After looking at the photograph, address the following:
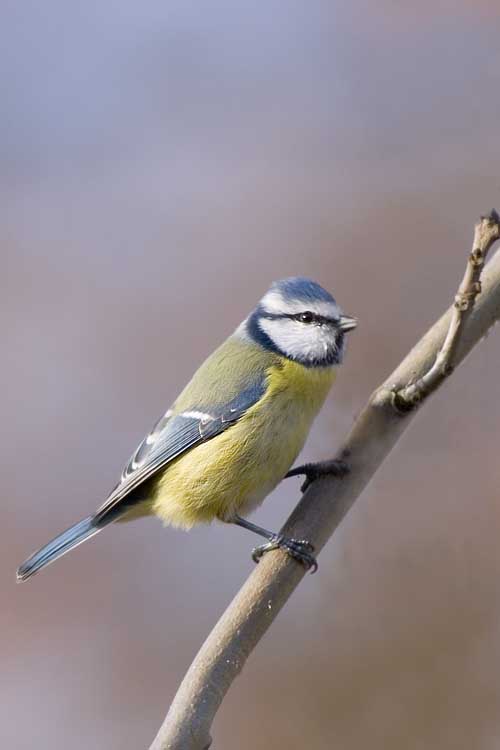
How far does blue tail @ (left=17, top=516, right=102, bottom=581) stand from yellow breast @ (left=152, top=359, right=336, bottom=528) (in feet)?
0.46

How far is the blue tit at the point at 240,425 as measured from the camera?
1435 mm

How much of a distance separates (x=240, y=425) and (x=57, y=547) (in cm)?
31

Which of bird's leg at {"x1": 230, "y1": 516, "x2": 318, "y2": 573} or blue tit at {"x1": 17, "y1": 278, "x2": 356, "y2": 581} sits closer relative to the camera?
bird's leg at {"x1": 230, "y1": 516, "x2": 318, "y2": 573}

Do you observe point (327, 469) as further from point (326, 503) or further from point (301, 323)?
point (301, 323)

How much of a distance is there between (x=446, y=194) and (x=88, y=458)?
0.67 metres

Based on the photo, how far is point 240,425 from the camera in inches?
57.4

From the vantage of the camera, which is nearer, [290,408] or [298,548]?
[298,548]

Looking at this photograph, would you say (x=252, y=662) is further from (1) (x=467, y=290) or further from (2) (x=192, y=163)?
(2) (x=192, y=163)

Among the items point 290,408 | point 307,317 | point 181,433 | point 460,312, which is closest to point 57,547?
point 181,433

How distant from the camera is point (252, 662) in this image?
129cm

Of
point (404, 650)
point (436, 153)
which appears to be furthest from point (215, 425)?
point (436, 153)

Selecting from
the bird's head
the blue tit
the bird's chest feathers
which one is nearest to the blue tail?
the blue tit

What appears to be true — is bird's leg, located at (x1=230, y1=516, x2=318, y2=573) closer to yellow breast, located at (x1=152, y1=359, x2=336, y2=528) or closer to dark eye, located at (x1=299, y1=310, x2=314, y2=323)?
yellow breast, located at (x1=152, y1=359, x2=336, y2=528)

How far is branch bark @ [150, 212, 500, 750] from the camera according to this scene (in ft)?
2.90
